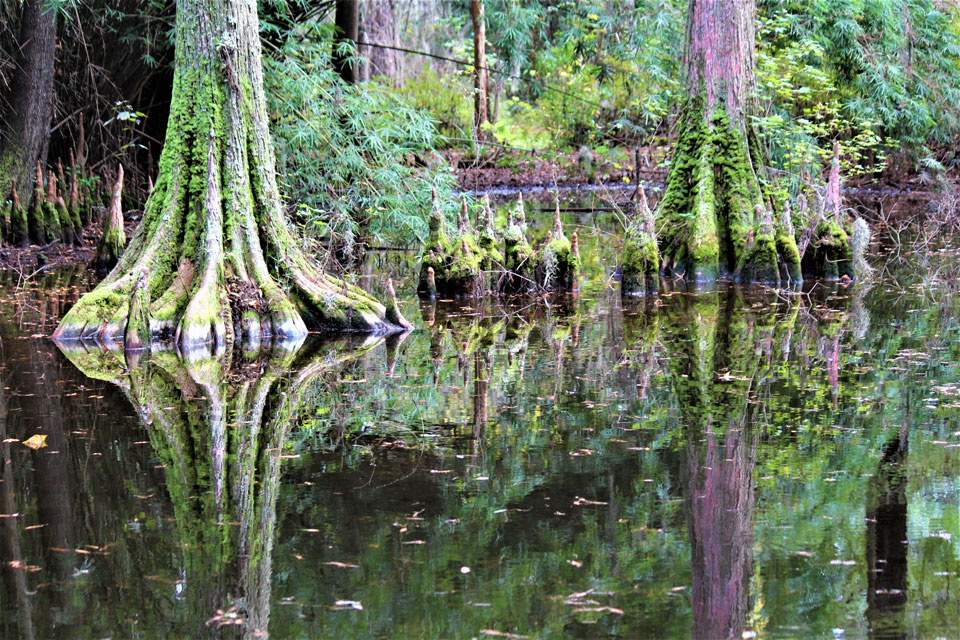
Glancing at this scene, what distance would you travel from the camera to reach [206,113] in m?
9.73

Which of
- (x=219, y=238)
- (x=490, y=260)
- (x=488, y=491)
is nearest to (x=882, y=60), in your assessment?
(x=490, y=260)

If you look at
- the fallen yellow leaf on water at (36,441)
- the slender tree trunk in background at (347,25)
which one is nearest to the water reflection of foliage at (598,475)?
Result: the fallen yellow leaf on water at (36,441)

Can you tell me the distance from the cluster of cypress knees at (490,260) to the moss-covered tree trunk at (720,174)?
168cm

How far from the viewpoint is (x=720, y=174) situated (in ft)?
44.0

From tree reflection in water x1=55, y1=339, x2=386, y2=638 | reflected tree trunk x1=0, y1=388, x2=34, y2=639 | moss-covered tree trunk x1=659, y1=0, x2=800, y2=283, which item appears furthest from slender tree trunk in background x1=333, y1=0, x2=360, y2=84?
reflected tree trunk x1=0, y1=388, x2=34, y2=639

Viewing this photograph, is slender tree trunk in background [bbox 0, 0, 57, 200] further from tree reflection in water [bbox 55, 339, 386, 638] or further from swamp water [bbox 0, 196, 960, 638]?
tree reflection in water [bbox 55, 339, 386, 638]

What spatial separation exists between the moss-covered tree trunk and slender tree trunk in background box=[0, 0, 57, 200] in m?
9.84

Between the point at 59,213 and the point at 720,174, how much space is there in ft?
37.4

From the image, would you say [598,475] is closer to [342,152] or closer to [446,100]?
[342,152]

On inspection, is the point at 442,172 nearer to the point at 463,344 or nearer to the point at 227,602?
the point at 463,344

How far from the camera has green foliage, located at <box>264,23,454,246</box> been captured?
1446 cm

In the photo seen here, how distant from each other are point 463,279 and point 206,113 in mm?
4053

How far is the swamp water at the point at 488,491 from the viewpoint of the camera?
3818mm

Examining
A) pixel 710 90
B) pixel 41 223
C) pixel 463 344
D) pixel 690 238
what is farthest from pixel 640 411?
pixel 41 223
